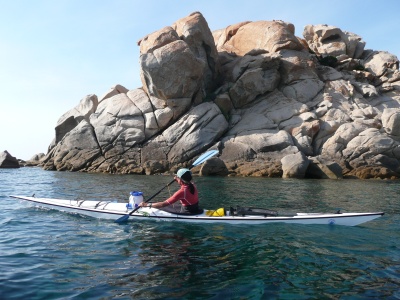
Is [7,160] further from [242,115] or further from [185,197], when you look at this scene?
[185,197]

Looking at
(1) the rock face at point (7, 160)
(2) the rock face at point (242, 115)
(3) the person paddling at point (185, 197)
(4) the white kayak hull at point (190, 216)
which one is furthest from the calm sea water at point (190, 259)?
(1) the rock face at point (7, 160)

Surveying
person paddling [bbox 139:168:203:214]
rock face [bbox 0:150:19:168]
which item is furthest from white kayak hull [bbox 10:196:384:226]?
rock face [bbox 0:150:19:168]

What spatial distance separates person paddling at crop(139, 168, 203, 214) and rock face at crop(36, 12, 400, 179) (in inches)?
606

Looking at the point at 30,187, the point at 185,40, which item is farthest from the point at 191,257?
the point at 185,40

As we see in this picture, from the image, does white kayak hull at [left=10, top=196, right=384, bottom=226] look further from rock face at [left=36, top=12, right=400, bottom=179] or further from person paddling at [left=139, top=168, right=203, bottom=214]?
rock face at [left=36, top=12, right=400, bottom=179]

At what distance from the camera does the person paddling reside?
393 inches

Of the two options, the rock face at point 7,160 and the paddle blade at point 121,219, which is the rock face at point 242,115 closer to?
the rock face at point 7,160

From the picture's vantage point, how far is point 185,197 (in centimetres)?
1035

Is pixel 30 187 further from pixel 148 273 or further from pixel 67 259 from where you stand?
pixel 148 273

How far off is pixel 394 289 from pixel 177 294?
352cm

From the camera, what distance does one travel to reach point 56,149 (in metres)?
32.8

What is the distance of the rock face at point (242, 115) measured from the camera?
1037 inches

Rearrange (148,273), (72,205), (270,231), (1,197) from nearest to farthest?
(148,273) → (270,231) → (72,205) → (1,197)

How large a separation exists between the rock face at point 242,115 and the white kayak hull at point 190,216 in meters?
14.8
